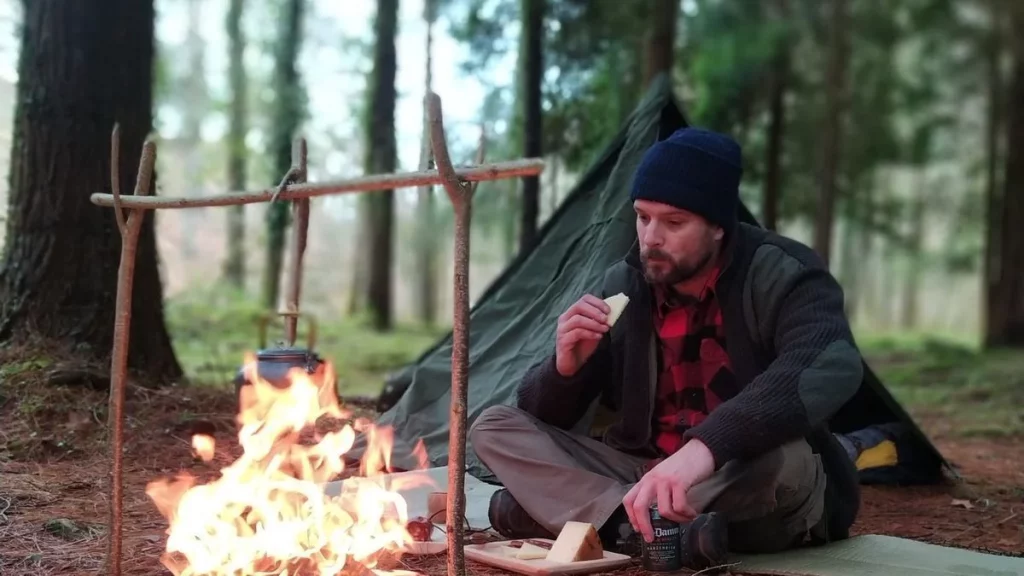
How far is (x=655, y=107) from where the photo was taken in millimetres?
4621

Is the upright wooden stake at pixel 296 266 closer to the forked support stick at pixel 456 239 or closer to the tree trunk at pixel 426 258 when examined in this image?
the forked support stick at pixel 456 239

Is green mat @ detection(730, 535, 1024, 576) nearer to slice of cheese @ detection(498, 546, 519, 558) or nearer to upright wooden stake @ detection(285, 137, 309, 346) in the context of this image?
slice of cheese @ detection(498, 546, 519, 558)

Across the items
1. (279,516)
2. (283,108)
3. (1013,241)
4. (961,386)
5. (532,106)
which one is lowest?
(961,386)

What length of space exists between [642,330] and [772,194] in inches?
463

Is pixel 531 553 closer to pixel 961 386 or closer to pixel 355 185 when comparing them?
pixel 355 185

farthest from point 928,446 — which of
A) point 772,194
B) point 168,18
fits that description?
point 168,18

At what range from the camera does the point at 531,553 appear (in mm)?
2695

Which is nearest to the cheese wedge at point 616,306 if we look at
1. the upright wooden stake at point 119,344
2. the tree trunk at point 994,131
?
the upright wooden stake at point 119,344

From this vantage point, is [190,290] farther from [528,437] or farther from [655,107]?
[528,437]

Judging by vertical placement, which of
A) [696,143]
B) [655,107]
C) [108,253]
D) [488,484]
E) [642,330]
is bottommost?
[488,484]

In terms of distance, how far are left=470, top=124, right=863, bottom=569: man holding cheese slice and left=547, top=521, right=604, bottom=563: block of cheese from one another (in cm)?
14

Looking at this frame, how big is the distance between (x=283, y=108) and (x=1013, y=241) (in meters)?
10.8

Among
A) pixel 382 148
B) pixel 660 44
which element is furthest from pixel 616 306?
pixel 382 148

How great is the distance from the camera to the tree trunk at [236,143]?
17531 mm
